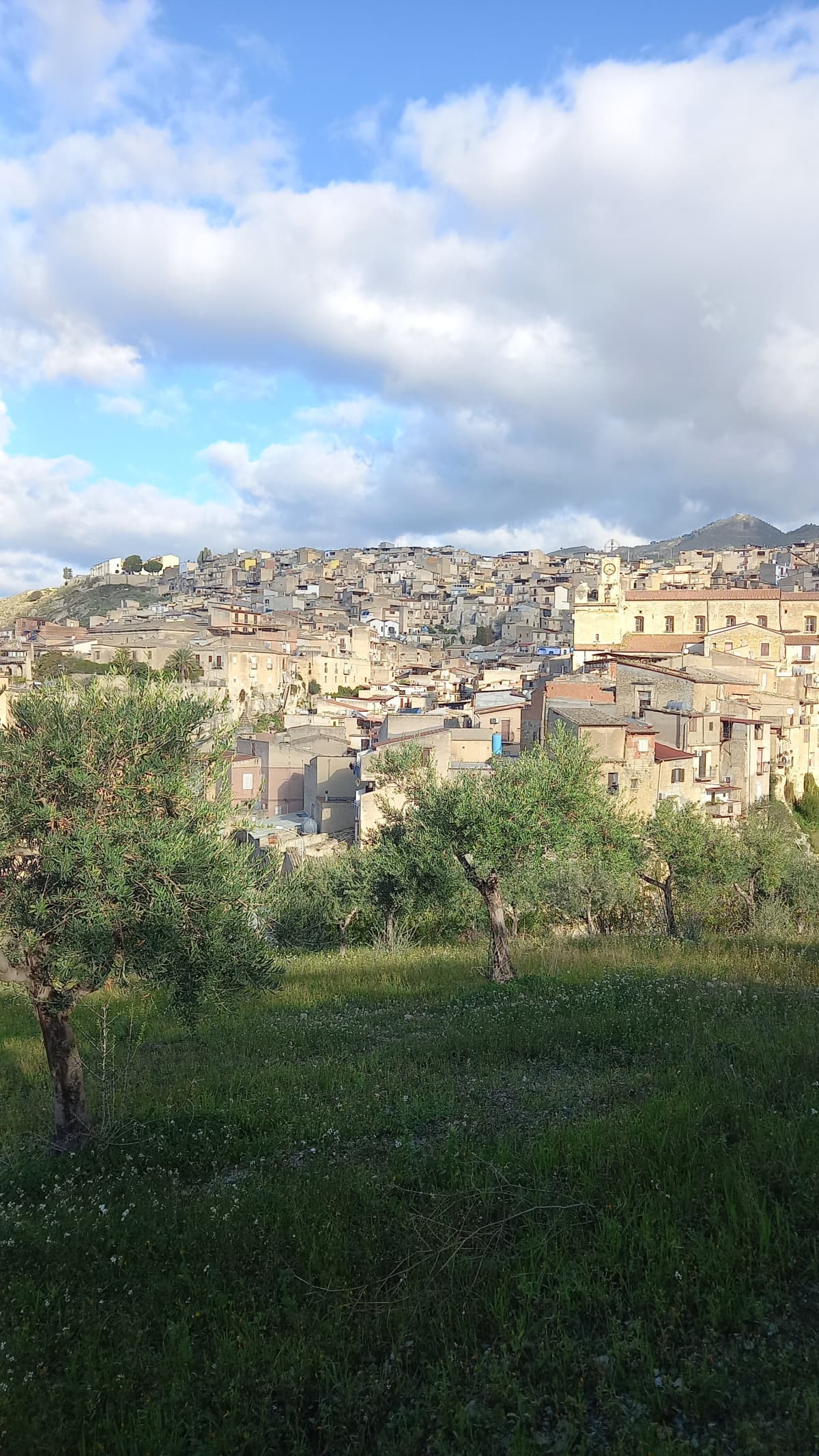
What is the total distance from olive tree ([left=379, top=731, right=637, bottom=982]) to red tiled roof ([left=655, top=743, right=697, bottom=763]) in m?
18.0

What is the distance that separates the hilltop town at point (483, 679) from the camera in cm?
4556

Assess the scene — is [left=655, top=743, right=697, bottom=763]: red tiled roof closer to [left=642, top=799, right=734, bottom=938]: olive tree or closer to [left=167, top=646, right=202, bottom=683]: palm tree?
[left=642, top=799, right=734, bottom=938]: olive tree

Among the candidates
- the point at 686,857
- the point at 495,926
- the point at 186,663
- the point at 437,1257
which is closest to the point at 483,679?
the point at 186,663

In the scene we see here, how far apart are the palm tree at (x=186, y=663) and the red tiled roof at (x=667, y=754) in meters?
52.6

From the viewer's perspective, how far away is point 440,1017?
498 inches

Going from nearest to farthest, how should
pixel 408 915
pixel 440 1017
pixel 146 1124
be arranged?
pixel 146 1124 < pixel 440 1017 < pixel 408 915

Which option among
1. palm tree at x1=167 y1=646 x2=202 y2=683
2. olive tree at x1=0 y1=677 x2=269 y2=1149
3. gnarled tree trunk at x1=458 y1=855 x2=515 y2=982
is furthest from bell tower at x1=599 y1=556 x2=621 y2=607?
olive tree at x1=0 y1=677 x2=269 y2=1149

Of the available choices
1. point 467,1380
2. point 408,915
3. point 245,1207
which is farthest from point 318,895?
point 467,1380

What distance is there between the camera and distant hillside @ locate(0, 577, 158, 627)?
174125 millimetres

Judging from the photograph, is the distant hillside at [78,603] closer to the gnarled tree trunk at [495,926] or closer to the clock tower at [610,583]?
the clock tower at [610,583]

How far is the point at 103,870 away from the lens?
8258 mm

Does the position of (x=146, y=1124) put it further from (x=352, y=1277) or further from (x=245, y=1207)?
(x=352, y=1277)

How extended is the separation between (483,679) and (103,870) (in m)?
74.8

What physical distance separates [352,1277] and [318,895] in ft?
79.2
